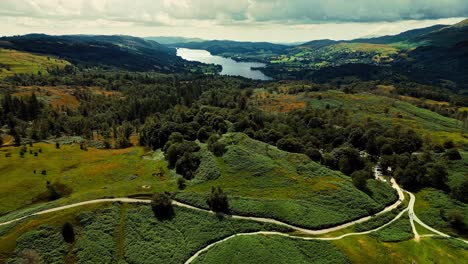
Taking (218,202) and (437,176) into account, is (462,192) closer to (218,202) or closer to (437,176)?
(437,176)

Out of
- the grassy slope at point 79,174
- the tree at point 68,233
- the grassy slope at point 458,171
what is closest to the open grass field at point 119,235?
the tree at point 68,233

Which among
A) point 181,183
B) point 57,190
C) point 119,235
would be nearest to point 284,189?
point 181,183

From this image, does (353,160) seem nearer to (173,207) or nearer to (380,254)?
(380,254)

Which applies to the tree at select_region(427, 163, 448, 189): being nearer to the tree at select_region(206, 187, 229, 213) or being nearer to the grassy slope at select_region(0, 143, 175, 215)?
the tree at select_region(206, 187, 229, 213)

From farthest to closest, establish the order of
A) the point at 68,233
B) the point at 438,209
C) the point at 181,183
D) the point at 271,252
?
the point at 181,183 → the point at 438,209 → the point at 68,233 → the point at 271,252

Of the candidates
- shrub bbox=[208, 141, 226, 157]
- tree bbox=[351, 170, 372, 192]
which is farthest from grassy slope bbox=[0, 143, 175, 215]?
tree bbox=[351, 170, 372, 192]

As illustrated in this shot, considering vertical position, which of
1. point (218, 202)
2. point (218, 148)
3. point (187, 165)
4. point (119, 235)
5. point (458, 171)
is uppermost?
point (218, 148)

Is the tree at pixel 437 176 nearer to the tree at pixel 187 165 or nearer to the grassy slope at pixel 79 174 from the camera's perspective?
the tree at pixel 187 165
